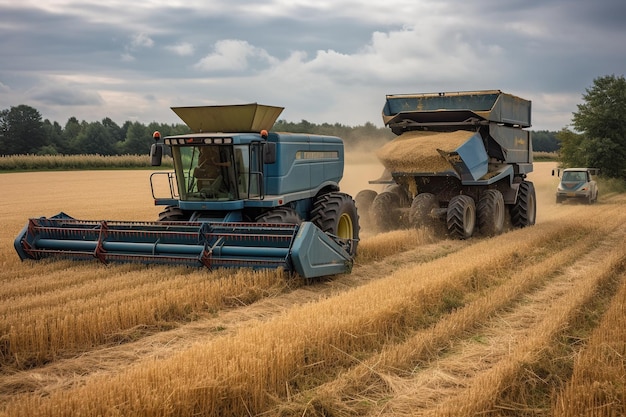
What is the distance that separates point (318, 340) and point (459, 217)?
715 cm

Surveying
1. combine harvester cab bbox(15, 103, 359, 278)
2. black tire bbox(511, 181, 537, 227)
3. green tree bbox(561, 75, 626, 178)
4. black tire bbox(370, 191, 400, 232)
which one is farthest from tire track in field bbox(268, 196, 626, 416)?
green tree bbox(561, 75, 626, 178)

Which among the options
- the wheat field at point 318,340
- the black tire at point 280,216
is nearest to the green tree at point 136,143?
the black tire at point 280,216

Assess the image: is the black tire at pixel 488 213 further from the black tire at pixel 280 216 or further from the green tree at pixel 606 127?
the green tree at pixel 606 127

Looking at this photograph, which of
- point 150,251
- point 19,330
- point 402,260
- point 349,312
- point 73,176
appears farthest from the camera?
A: point 73,176

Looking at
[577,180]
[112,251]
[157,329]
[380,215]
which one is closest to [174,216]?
[112,251]

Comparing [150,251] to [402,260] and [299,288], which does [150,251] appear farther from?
[402,260]

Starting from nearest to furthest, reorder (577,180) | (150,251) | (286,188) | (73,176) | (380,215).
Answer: (150,251) → (286,188) → (380,215) → (577,180) → (73,176)

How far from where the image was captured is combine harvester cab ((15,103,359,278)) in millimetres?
7828

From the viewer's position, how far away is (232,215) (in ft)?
28.8

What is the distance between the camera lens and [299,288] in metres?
7.72

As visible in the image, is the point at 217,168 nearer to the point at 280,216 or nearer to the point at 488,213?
the point at 280,216

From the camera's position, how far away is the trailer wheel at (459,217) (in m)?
11.7

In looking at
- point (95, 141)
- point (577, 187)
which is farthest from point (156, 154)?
point (95, 141)

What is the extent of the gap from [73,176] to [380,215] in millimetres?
26655
